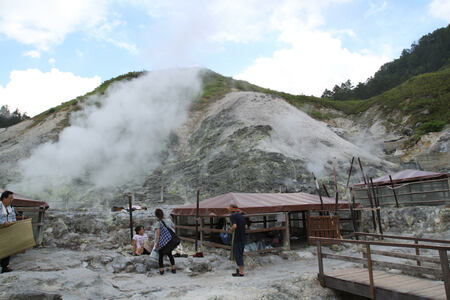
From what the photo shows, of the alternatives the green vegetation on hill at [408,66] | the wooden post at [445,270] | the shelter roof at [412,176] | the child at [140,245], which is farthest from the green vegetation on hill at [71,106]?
the green vegetation on hill at [408,66]

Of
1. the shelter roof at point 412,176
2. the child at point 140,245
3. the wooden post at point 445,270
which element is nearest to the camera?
the wooden post at point 445,270

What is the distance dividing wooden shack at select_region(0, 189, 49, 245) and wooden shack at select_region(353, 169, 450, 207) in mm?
11559

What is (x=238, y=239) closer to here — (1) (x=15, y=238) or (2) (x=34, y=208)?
(1) (x=15, y=238)

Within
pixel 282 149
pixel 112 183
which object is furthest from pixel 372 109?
pixel 112 183

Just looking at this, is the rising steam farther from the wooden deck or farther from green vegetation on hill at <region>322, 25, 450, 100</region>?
green vegetation on hill at <region>322, 25, 450, 100</region>

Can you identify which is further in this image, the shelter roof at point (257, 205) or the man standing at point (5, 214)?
the shelter roof at point (257, 205)

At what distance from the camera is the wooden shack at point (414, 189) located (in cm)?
1174

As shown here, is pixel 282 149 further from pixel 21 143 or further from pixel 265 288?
pixel 21 143

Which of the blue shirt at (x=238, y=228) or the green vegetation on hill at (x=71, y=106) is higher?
the green vegetation on hill at (x=71, y=106)

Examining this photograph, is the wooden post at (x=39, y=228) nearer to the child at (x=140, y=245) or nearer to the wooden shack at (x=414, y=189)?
the child at (x=140, y=245)

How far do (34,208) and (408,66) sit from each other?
5925 centimetres

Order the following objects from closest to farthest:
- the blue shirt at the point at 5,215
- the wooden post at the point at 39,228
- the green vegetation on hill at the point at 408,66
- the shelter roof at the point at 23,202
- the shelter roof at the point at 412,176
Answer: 1. the blue shirt at the point at 5,215
2. the shelter roof at the point at 23,202
3. the wooden post at the point at 39,228
4. the shelter roof at the point at 412,176
5. the green vegetation on hill at the point at 408,66

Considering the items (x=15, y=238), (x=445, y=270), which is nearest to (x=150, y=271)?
(x=15, y=238)

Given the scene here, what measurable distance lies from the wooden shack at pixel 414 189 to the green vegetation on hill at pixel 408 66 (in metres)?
39.4
